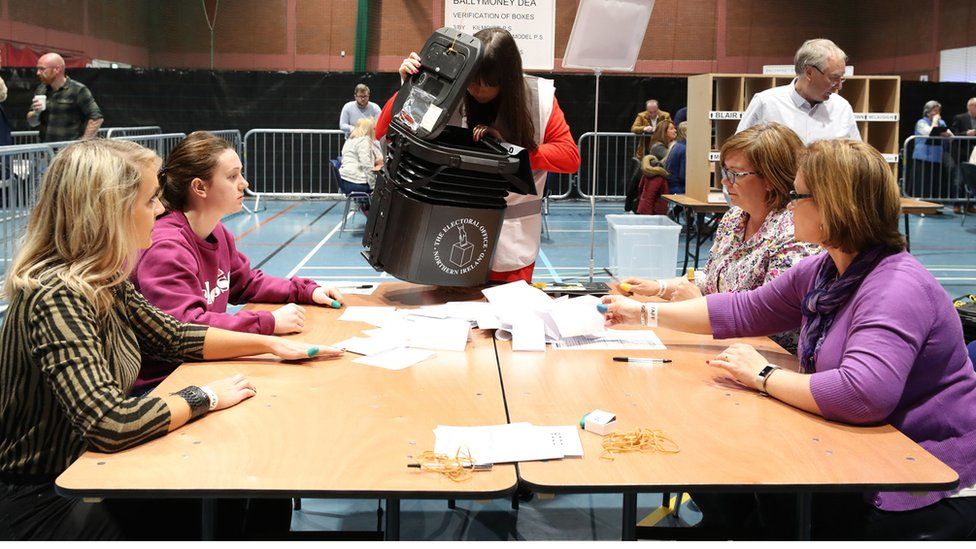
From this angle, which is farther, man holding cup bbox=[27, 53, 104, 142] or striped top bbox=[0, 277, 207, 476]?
man holding cup bbox=[27, 53, 104, 142]

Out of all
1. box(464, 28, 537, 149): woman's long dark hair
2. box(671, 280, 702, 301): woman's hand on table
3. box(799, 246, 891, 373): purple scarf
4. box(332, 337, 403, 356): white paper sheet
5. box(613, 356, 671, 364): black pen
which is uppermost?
box(464, 28, 537, 149): woman's long dark hair

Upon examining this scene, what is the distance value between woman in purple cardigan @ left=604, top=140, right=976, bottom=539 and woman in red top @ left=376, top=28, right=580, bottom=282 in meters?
1.29

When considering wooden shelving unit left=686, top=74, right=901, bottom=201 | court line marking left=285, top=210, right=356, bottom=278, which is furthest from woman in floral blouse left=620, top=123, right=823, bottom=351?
wooden shelving unit left=686, top=74, right=901, bottom=201

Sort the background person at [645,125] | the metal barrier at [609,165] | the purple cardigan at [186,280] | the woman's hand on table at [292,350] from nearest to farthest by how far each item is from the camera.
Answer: the woman's hand on table at [292,350] < the purple cardigan at [186,280] < the background person at [645,125] < the metal barrier at [609,165]

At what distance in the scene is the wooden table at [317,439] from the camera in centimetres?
165

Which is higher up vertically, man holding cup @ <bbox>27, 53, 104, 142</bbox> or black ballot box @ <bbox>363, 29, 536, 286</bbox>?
man holding cup @ <bbox>27, 53, 104, 142</bbox>

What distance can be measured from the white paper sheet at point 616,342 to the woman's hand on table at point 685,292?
1.29ft

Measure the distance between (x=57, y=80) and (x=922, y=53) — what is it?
54.4 ft

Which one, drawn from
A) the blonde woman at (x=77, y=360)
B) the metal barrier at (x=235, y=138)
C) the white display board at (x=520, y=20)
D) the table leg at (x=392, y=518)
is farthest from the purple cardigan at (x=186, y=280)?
the metal barrier at (x=235, y=138)

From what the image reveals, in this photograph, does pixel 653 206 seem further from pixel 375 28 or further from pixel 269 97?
pixel 375 28

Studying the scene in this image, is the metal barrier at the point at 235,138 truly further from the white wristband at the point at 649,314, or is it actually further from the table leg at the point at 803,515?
the table leg at the point at 803,515

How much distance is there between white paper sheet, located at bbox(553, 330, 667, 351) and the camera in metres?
2.71

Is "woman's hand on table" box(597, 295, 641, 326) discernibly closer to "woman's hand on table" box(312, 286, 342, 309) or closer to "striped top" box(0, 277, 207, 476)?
"woman's hand on table" box(312, 286, 342, 309)

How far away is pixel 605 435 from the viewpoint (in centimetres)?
193
